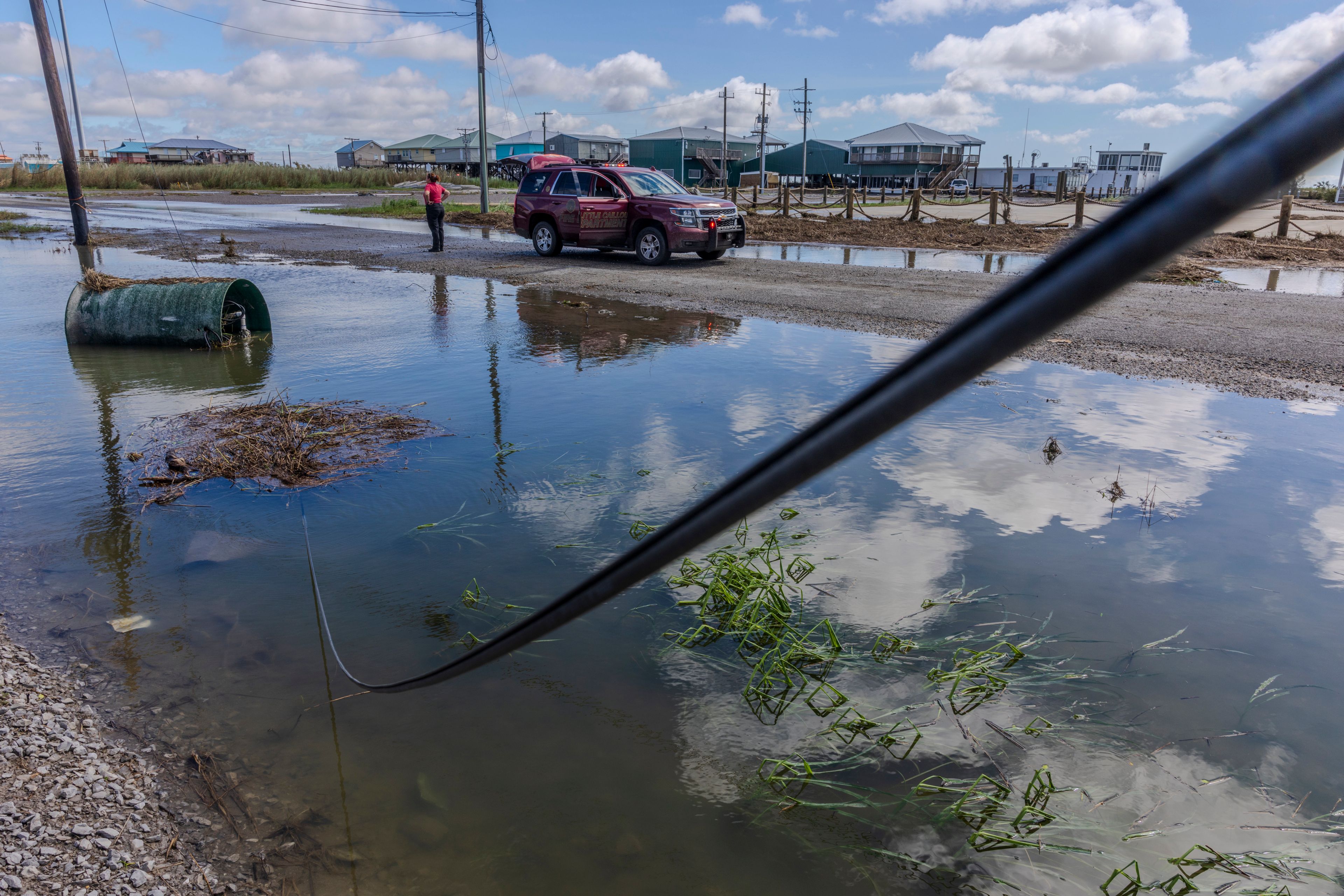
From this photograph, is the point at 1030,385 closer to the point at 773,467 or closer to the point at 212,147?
the point at 773,467

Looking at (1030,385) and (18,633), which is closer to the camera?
(18,633)

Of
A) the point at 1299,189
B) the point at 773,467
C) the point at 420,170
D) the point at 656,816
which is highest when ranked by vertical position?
the point at 420,170

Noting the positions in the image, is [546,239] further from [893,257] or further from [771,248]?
[893,257]

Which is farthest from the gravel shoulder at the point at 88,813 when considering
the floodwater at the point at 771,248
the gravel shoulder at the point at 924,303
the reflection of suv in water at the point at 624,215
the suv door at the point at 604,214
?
the suv door at the point at 604,214

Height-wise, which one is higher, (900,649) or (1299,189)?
(1299,189)

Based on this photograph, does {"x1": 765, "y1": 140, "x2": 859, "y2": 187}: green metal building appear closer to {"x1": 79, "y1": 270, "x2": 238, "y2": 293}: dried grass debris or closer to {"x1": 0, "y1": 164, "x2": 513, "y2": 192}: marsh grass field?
{"x1": 0, "y1": 164, "x2": 513, "y2": 192}: marsh grass field

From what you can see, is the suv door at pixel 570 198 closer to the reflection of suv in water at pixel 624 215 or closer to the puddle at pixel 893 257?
the reflection of suv in water at pixel 624 215

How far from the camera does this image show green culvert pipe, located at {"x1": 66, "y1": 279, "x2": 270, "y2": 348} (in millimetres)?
8578

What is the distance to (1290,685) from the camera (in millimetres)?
3059

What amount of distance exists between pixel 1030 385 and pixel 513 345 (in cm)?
517

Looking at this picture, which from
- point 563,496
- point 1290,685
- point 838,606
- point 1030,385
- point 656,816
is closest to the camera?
point 656,816

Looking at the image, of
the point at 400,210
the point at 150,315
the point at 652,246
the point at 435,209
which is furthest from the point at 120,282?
the point at 400,210

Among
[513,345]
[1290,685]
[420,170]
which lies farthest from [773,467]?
[420,170]

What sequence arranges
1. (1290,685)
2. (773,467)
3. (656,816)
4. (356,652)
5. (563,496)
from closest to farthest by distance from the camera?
(773,467), (656,816), (1290,685), (356,652), (563,496)
